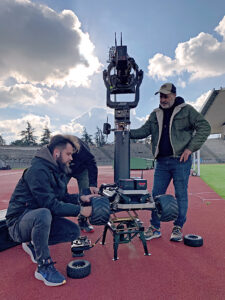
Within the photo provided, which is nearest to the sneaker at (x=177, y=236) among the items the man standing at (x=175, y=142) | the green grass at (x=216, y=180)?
the man standing at (x=175, y=142)

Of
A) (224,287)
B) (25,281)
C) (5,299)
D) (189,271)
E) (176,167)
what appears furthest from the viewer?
(176,167)

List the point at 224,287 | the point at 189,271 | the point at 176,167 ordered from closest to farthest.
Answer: the point at 224,287
the point at 189,271
the point at 176,167

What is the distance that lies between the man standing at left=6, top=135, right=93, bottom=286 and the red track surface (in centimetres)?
17

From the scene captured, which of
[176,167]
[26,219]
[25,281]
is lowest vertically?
[25,281]

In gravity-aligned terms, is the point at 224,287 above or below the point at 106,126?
below

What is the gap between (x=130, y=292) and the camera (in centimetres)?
178

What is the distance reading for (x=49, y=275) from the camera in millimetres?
1938

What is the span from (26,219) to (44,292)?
62 centimetres

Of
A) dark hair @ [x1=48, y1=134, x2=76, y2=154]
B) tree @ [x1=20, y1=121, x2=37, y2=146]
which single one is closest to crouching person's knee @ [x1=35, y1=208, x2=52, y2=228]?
dark hair @ [x1=48, y1=134, x2=76, y2=154]

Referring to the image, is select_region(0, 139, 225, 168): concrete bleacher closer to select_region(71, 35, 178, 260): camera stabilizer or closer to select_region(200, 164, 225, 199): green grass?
select_region(200, 164, 225, 199): green grass

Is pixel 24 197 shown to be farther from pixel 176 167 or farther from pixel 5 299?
pixel 176 167

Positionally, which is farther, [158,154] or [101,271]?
[158,154]

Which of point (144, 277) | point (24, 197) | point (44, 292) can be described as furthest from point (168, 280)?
point (24, 197)

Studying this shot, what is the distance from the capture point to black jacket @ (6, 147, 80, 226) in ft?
6.68
